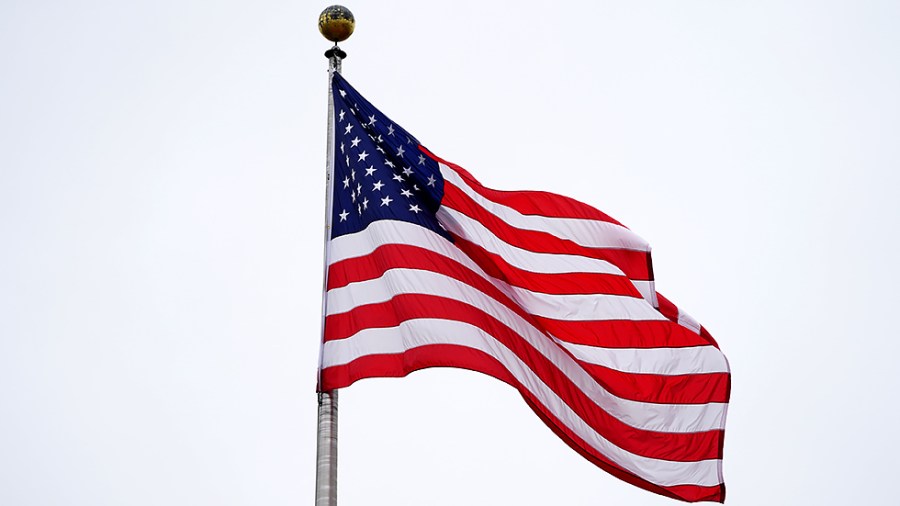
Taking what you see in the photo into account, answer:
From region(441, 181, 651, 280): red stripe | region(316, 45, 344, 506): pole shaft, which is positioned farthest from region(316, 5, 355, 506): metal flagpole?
region(441, 181, 651, 280): red stripe

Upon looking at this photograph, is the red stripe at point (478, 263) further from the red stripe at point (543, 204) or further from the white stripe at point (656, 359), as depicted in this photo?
the red stripe at point (543, 204)

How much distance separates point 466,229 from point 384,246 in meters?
1.11

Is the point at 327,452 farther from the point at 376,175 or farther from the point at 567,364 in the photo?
the point at 376,175

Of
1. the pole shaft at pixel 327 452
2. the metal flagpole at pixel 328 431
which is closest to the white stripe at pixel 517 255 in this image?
the metal flagpole at pixel 328 431

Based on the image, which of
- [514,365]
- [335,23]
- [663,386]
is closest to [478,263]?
[514,365]

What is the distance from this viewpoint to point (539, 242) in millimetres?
14891

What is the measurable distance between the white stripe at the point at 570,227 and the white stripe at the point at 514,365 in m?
1.97

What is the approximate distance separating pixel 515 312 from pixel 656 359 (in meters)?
1.84

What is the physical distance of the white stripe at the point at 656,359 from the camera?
14133mm

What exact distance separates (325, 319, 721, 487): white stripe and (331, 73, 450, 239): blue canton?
1.49 meters

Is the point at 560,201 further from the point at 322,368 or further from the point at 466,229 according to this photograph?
the point at 322,368

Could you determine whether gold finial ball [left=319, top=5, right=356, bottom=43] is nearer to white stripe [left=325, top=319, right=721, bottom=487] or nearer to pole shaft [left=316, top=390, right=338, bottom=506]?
white stripe [left=325, top=319, right=721, bottom=487]

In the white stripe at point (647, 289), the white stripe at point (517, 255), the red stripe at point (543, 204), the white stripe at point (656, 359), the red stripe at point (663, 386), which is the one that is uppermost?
the red stripe at point (543, 204)

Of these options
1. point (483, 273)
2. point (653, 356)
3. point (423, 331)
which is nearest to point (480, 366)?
point (423, 331)
